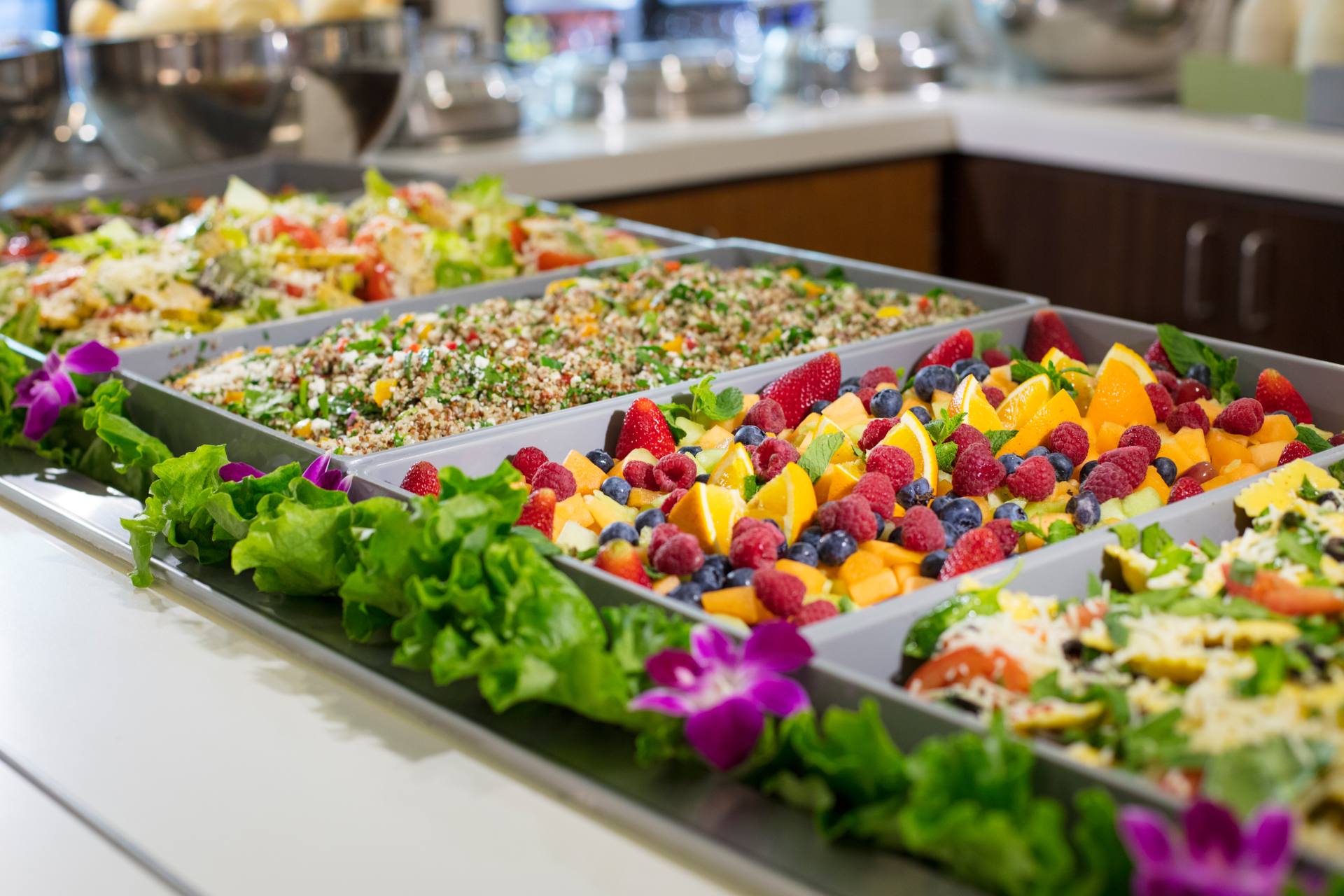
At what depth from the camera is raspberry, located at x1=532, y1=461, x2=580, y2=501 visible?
47.9 inches

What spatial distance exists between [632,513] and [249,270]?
3.28ft

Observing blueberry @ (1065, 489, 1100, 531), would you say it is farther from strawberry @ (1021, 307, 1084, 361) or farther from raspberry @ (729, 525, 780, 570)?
strawberry @ (1021, 307, 1084, 361)

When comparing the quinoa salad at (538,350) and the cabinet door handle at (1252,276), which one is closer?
the quinoa salad at (538,350)

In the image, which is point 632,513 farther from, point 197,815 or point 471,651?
point 197,815

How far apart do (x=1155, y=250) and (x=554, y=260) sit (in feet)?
5.52

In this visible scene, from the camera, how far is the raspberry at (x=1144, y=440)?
1.26 metres

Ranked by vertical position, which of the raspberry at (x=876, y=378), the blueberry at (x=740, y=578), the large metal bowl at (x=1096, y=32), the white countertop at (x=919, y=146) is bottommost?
the blueberry at (x=740, y=578)

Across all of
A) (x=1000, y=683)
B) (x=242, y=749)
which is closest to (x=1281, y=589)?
(x=1000, y=683)

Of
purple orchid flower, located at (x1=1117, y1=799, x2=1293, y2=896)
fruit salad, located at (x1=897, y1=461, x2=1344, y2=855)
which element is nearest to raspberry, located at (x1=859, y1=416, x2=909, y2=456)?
fruit salad, located at (x1=897, y1=461, x2=1344, y2=855)

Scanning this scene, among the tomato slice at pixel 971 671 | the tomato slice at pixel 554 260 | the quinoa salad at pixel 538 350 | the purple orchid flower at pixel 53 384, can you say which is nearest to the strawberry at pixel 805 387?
the quinoa salad at pixel 538 350

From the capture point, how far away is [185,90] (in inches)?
105

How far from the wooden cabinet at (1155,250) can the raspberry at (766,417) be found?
184 centimetres

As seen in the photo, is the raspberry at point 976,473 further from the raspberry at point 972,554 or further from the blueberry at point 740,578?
the blueberry at point 740,578

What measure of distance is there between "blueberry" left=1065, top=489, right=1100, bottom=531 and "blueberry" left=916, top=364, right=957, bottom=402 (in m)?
0.34
